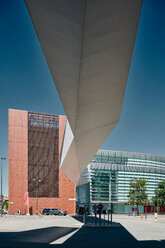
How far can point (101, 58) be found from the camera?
540 cm

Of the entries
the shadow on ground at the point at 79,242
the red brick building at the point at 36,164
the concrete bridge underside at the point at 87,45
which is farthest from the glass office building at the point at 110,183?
the concrete bridge underside at the point at 87,45

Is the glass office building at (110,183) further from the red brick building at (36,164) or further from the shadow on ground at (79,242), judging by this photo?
the shadow on ground at (79,242)

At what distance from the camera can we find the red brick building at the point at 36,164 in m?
53.6

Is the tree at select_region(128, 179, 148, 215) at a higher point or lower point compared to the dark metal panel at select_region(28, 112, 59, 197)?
lower

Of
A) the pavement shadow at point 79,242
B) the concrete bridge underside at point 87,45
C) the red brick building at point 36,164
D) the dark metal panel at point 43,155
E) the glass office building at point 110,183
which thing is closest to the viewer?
the concrete bridge underside at point 87,45

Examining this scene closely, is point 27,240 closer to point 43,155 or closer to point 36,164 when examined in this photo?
point 36,164

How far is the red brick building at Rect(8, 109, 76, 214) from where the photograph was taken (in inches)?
2111

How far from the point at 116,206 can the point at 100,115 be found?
58395 millimetres

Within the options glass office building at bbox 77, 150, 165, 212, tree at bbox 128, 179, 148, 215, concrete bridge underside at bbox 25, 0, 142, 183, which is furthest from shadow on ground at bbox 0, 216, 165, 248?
glass office building at bbox 77, 150, 165, 212

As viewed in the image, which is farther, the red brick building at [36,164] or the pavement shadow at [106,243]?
the red brick building at [36,164]

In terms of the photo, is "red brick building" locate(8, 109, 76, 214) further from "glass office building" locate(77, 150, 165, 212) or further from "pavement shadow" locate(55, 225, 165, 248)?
"pavement shadow" locate(55, 225, 165, 248)

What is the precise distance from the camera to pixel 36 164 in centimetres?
5609

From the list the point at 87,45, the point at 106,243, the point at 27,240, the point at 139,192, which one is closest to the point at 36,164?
the point at 139,192

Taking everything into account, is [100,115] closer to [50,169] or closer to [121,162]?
[50,169]
